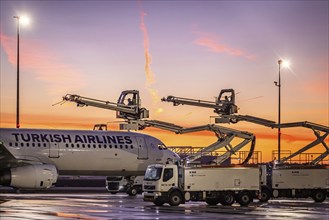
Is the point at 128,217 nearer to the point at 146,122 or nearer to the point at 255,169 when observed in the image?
the point at 255,169

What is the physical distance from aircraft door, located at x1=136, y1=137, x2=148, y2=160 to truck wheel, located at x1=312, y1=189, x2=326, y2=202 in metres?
12.1

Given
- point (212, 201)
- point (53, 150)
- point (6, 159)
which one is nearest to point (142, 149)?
point (53, 150)

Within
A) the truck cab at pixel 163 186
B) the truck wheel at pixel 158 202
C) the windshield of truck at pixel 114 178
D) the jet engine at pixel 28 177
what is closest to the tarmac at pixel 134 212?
the truck cab at pixel 163 186

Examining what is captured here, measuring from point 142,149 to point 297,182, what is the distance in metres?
11.2

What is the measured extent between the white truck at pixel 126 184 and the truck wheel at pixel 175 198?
→ 12.7 meters

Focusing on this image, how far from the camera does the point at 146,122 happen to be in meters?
59.9

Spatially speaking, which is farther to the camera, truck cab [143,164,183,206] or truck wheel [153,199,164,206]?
truck wheel [153,199,164,206]

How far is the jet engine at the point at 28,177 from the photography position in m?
46.1

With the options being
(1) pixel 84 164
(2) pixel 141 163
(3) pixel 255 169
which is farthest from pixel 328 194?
(1) pixel 84 164

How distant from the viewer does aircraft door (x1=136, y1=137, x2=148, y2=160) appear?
54.8 metres

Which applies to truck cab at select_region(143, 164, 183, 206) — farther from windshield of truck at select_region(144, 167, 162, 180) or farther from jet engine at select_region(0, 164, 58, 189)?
jet engine at select_region(0, 164, 58, 189)

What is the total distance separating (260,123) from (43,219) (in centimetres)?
3363

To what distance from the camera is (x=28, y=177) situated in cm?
4619

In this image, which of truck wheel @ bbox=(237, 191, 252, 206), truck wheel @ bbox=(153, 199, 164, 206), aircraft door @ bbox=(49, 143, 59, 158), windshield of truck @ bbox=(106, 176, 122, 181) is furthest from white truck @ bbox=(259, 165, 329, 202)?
aircraft door @ bbox=(49, 143, 59, 158)
